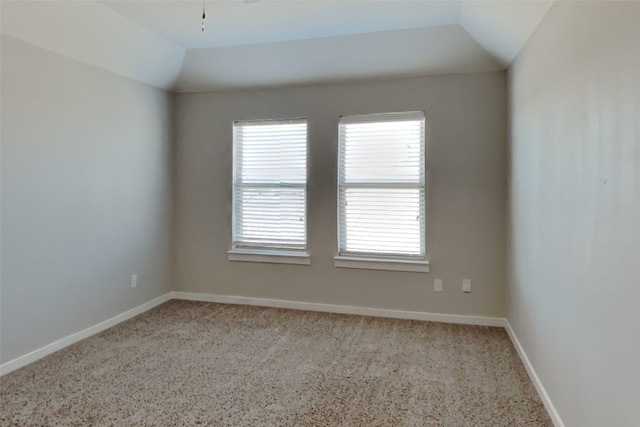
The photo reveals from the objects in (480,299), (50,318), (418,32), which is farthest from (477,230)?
(50,318)

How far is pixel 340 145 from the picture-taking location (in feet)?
13.1

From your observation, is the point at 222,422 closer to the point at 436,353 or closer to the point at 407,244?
the point at 436,353

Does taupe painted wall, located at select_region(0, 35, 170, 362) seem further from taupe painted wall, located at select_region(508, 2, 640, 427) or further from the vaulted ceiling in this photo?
taupe painted wall, located at select_region(508, 2, 640, 427)

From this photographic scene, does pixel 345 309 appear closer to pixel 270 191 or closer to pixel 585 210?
pixel 270 191

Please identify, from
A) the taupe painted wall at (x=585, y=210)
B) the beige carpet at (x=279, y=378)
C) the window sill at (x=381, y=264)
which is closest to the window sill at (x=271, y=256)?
the window sill at (x=381, y=264)

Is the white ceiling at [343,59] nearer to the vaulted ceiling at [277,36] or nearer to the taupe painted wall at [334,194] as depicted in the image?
the vaulted ceiling at [277,36]

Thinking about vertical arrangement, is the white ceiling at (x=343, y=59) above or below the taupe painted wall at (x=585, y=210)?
above

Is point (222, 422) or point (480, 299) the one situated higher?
point (480, 299)

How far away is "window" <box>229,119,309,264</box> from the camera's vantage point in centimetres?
412

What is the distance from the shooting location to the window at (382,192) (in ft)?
12.4

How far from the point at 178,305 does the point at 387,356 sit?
7.94ft

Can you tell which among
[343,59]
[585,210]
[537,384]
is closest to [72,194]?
[343,59]

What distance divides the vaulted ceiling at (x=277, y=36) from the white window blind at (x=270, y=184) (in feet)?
1.69

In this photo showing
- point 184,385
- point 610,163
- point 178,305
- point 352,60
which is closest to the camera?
point 610,163
